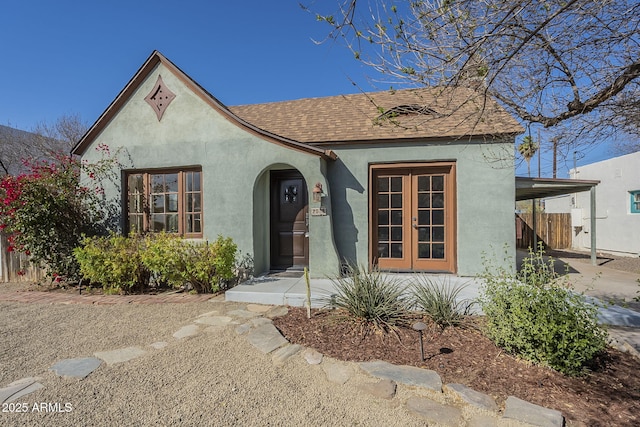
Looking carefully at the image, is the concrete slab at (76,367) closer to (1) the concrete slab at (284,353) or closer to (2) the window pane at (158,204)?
(1) the concrete slab at (284,353)

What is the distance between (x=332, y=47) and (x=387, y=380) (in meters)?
3.41

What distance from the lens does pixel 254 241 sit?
674cm

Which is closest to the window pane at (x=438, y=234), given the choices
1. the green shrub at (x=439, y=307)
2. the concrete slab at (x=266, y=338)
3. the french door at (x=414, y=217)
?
the french door at (x=414, y=217)

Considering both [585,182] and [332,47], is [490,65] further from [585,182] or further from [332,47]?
[585,182]

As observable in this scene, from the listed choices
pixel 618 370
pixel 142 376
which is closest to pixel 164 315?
pixel 142 376

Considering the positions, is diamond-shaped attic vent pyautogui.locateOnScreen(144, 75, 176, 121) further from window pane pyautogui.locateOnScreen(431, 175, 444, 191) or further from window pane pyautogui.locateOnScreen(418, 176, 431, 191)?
window pane pyautogui.locateOnScreen(431, 175, 444, 191)

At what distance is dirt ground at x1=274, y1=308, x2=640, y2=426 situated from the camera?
2.65m

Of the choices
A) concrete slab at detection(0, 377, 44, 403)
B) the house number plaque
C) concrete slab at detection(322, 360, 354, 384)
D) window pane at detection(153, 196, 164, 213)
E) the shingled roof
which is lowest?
concrete slab at detection(322, 360, 354, 384)

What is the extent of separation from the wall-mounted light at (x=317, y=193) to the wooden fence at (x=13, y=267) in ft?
24.1

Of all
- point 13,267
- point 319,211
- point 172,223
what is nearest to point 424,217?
point 319,211

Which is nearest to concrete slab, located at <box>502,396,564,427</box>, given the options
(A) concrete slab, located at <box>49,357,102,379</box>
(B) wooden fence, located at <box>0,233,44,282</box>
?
(A) concrete slab, located at <box>49,357,102,379</box>

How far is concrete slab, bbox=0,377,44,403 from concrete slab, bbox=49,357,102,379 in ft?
0.65

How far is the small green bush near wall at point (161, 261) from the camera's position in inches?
232

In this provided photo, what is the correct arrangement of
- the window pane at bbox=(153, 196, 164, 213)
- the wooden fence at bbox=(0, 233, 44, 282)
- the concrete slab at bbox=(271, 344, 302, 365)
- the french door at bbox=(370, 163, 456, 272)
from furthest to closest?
the wooden fence at bbox=(0, 233, 44, 282) → the window pane at bbox=(153, 196, 164, 213) → the french door at bbox=(370, 163, 456, 272) → the concrete slab at bbox=(271, 344, 302, 365)
